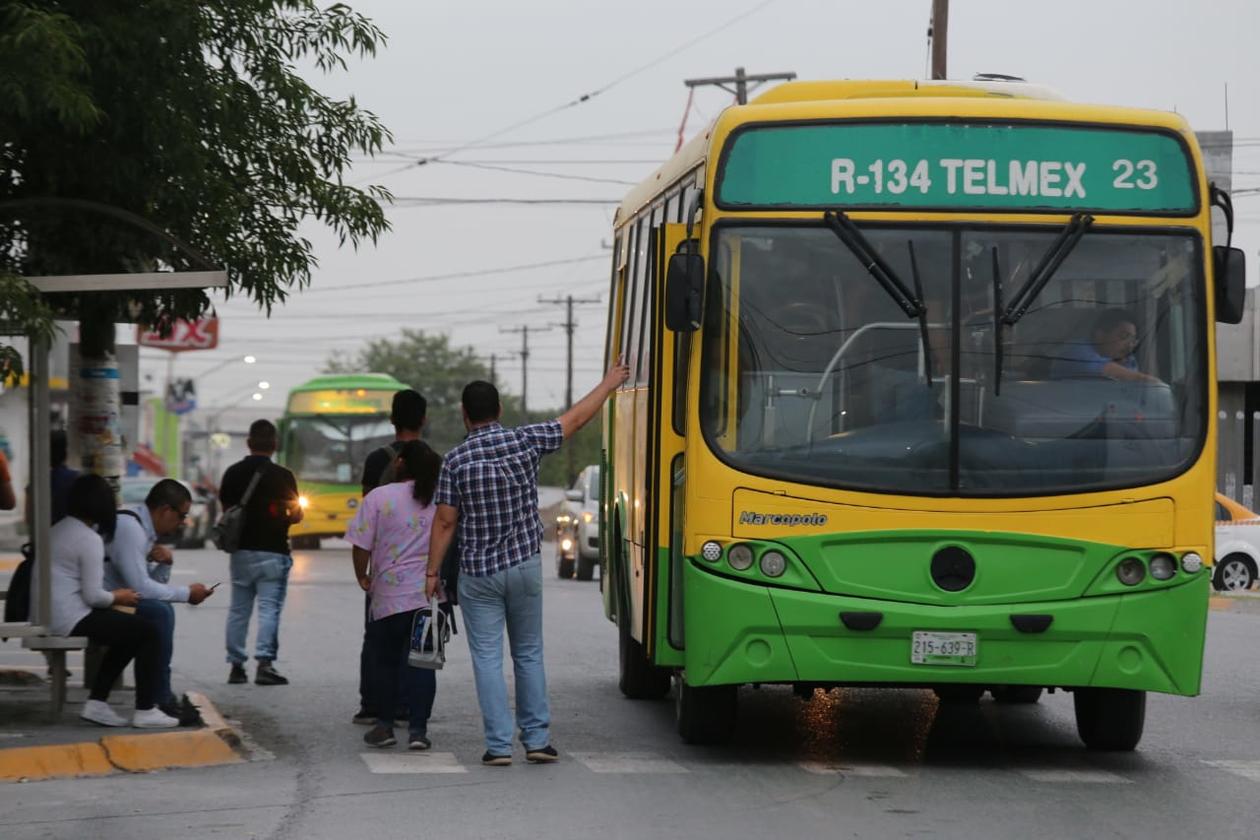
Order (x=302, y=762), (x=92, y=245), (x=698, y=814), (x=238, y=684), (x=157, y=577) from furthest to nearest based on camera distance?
(x=238, y=684), (x=157, y=577), (x=92, y=245), (x=302, y=762), (x=698, y=814)

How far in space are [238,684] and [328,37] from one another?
498cm

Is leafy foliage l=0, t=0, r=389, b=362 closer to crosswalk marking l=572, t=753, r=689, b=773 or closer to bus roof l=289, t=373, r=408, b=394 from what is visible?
crosswalk marking l=572, t=753, r=689, b=773

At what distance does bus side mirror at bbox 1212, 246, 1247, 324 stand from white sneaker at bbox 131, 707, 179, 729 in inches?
227

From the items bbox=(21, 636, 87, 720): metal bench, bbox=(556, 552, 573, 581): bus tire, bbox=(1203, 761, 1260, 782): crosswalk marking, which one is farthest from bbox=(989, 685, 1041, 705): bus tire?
bbox=(556, 552, 573, 581): bus tire

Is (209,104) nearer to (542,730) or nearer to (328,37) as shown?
(328,37)

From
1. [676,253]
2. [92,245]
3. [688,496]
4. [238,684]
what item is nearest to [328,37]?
[92,245]

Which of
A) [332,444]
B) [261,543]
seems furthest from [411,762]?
[332,444]

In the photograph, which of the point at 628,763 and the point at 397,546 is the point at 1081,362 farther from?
the point at 397,546

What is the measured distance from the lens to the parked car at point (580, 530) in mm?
29531

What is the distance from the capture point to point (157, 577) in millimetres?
12844

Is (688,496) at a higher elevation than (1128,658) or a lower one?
higher

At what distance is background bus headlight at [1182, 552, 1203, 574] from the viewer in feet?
32.5

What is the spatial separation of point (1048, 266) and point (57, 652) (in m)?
5.63

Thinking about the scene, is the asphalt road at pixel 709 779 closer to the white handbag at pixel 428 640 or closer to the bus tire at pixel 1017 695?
the bus tire at pixel 1017 695
